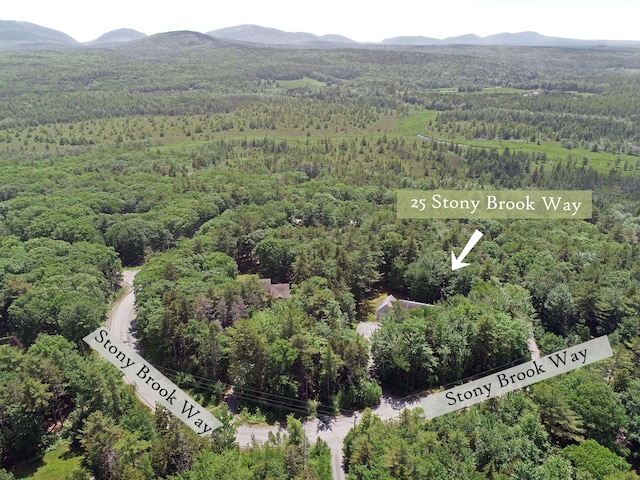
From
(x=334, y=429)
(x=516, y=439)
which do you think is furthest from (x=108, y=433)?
(x=516, y=439)

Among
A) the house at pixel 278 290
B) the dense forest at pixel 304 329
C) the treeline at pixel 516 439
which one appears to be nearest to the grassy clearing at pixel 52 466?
the dense forest at pixel 304 329

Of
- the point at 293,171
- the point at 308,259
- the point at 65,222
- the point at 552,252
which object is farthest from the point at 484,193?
the point at 65,222

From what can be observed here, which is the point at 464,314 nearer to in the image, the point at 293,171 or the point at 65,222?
the point at 65,222

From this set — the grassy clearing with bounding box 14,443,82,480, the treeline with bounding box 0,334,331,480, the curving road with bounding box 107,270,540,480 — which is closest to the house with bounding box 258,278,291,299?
the curving road with bounding box 107,270,540,480

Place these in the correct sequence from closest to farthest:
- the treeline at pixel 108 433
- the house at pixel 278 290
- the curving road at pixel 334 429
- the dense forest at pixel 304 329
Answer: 1. the treeline at pixel 108 433
2. the dense forest at pixel 304 329
3. the curving road at pixel 334 429
4. the house at pixel 278 290

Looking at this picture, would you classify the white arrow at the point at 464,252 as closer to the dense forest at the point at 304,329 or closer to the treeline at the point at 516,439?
the dense forest at the point at 304,329

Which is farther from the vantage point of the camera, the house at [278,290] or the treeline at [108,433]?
the house at [278,290]

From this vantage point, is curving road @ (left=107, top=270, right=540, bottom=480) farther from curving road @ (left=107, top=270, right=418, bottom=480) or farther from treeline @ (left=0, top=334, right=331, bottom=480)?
treeline @ (left=0, top=334, right=331, bottom=480)

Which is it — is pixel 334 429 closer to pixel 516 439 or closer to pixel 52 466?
pixel 516 439

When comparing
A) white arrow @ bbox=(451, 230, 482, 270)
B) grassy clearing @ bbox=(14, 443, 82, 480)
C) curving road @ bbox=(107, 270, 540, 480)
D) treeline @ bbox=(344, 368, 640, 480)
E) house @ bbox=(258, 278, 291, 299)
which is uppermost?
treeline @ bbox=(344, 368, 640, 480)
